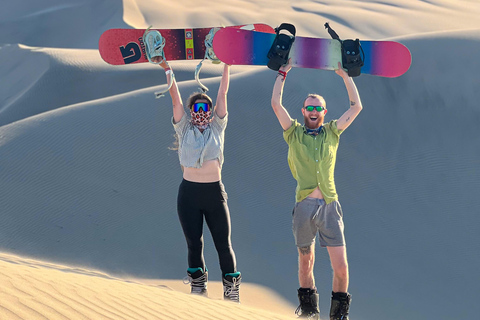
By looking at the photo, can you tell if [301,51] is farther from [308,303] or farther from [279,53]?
[308,303]

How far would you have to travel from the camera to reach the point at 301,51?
17.5ft

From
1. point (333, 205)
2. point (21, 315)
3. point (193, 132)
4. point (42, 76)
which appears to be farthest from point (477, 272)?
point (42, 76)

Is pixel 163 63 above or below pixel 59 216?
above

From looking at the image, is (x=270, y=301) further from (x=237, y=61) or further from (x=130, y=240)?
(x=237, y=61)

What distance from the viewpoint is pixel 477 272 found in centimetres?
796

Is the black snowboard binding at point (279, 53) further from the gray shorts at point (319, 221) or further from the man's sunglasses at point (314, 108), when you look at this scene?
the gray shorts at point (319, 221)

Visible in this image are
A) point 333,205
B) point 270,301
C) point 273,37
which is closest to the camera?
point 333,205

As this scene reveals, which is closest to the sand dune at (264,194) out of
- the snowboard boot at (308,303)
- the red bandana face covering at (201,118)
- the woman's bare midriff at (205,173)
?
the snowboard boot at (308,303)

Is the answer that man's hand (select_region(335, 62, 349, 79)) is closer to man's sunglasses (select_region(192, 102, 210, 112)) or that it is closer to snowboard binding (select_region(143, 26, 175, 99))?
man's sunglasses (select_region(192, 102, 210, 112))

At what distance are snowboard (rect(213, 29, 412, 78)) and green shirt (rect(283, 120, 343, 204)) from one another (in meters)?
1.00

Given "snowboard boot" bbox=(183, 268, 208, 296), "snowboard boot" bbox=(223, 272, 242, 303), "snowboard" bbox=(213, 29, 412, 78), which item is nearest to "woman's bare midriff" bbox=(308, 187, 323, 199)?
Result: "snowboard boot" bbox=(223, 272, 242, 303)

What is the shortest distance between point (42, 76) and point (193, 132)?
14.2 metres

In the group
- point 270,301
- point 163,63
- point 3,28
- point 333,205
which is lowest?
point 270,301

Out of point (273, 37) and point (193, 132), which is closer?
point (193, 132)
